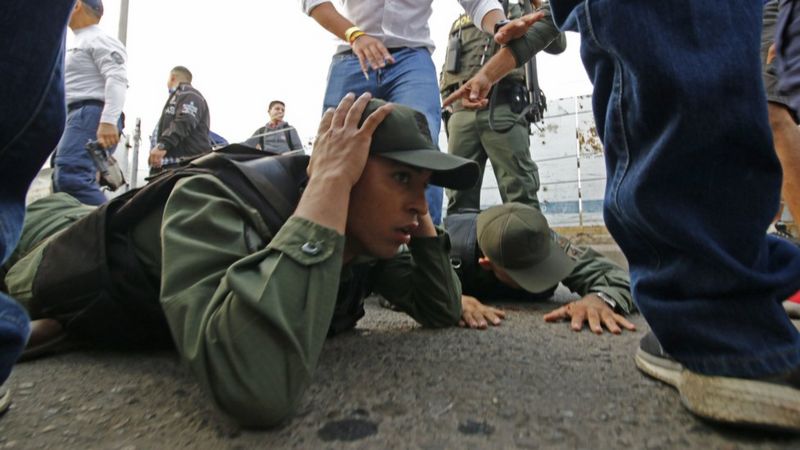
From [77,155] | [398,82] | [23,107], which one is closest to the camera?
[23,107]

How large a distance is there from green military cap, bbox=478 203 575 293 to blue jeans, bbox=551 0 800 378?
1150 mm

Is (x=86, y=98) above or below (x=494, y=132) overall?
above

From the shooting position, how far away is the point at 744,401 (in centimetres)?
72

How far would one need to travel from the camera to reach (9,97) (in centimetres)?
65

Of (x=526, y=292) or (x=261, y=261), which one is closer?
(x=261, y=261)

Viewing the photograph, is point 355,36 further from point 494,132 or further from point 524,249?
point 494,132

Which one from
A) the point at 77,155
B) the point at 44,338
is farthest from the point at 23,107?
the point at 77,155

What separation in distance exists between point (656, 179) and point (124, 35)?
285 inches

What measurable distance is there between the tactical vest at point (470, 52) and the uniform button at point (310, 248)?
2.25 meters

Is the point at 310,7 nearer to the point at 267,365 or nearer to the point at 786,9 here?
the point at 267,365

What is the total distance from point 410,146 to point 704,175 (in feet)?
2.14

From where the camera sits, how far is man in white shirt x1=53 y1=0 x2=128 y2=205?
3080 millimetres

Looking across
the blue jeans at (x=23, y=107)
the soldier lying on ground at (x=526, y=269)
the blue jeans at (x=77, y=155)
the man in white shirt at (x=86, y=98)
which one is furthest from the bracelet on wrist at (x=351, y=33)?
the blue jeans at (x=77, y=155)

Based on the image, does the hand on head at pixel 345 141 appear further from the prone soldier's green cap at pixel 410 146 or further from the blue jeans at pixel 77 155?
the blue jeans at pixel 77 155
